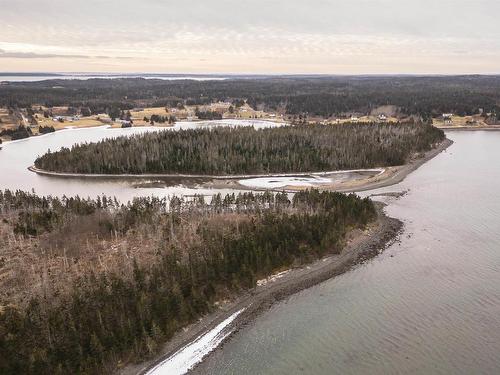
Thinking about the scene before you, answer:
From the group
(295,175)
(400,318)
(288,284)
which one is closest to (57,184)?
(295,175)

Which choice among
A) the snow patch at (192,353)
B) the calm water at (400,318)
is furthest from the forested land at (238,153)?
the snow patch at (192,353)

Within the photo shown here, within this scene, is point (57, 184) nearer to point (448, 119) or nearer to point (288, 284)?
point (288, 284)

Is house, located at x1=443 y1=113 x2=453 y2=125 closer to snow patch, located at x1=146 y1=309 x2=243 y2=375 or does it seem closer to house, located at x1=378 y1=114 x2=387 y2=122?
house, located at x1=378 y1=114 x2=387 y2=122

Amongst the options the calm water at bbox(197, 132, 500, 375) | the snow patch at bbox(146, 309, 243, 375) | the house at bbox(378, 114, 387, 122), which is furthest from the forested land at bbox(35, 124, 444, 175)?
the house at bbox(378, 114, 387, 122)

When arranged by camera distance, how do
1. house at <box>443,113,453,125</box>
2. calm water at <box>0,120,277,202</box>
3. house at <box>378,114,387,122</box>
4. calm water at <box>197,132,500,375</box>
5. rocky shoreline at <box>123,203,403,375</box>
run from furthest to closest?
house at <box>378,114,387,122</box> → house at <box>443,113,453,125</box> → calm water at <box>0,120,277,202</box> → rocky shoreline at <box>123,203,403,375</box> → calm water at <box>197,132,500,375</box>

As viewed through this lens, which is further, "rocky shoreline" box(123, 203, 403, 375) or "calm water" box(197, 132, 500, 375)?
"rocky shoreline" box(123, 203, 403, 375)

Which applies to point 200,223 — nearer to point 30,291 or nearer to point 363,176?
point 30,291
